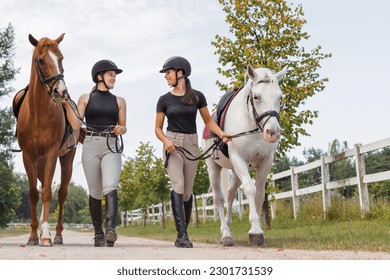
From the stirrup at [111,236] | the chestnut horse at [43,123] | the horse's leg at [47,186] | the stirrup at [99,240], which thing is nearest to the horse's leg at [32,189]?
the chestnut horse at [43,123]

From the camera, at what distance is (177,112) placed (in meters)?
7.05

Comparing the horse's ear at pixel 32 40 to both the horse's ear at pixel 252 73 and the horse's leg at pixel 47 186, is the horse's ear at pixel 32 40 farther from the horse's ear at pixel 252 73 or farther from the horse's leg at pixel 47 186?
the horse's ear at pixel 252 73

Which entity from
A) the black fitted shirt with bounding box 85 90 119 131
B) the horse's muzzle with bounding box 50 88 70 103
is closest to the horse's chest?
the black fitted shirt with bounding box 85 90 119 131

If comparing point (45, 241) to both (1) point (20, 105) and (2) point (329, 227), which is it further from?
(2) point (329, 227)

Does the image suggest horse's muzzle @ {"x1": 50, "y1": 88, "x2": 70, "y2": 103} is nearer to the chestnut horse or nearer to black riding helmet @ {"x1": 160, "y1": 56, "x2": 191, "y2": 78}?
the chestnut horse

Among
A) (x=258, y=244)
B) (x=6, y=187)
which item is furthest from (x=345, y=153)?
(x=6, y=187)

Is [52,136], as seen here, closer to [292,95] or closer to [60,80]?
[60,80]

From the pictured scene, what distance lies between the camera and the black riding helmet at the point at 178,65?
7090 mm

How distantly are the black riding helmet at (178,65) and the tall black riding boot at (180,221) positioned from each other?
1.57 metres

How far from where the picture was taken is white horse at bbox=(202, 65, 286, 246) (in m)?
6.92

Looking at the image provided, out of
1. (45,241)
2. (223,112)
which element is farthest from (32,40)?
(223,112)

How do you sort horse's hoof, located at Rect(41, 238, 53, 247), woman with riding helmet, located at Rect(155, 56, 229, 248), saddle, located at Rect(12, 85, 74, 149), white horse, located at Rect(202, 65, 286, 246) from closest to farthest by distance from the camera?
1. white horse, located at Rect(202, 65, 286, 246)
2. woman with riding helmet, located at Rect(155, 56, 229, 248)
3. horse's hoof, located at Rect(41, 238, 53, 247)
4. saddle, located at Rect(12, 85, 74, 149)

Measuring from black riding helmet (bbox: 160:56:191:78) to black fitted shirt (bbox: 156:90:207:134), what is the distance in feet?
1.08

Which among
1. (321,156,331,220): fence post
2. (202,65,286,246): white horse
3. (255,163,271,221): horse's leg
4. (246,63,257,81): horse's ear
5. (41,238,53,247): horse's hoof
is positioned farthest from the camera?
(321,156,331,220): fence post
